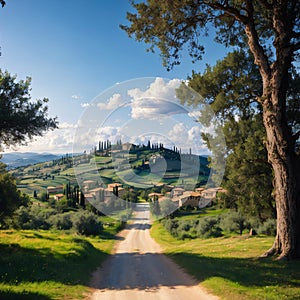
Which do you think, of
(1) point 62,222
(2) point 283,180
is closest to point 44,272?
(2) point 283,180

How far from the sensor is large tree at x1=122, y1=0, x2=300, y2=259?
12.9 meters

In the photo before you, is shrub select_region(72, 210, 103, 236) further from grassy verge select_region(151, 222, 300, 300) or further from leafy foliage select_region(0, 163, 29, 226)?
grassy verge select_region(151, 222, 300, 300)

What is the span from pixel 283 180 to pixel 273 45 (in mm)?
6987

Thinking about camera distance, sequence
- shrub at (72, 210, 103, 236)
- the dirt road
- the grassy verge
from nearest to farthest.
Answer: the grassy verge < the dirt road < shrub at (72, 210, 103, 236)

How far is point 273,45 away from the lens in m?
14.2

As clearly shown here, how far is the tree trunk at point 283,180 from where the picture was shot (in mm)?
12789

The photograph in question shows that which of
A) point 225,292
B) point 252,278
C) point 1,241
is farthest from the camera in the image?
point 1,241

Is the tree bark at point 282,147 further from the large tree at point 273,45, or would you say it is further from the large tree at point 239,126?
the large tree at point 239,126

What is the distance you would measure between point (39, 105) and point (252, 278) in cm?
1842

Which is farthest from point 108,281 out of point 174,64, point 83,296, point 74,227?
point 74,227

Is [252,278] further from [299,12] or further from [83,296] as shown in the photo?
[299,12]

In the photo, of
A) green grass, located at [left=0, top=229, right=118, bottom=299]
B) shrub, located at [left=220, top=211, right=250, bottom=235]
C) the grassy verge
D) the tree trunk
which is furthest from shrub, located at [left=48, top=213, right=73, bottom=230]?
the tree trunk

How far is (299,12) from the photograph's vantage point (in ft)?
47.1

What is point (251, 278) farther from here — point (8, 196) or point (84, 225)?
point (84, 225)
